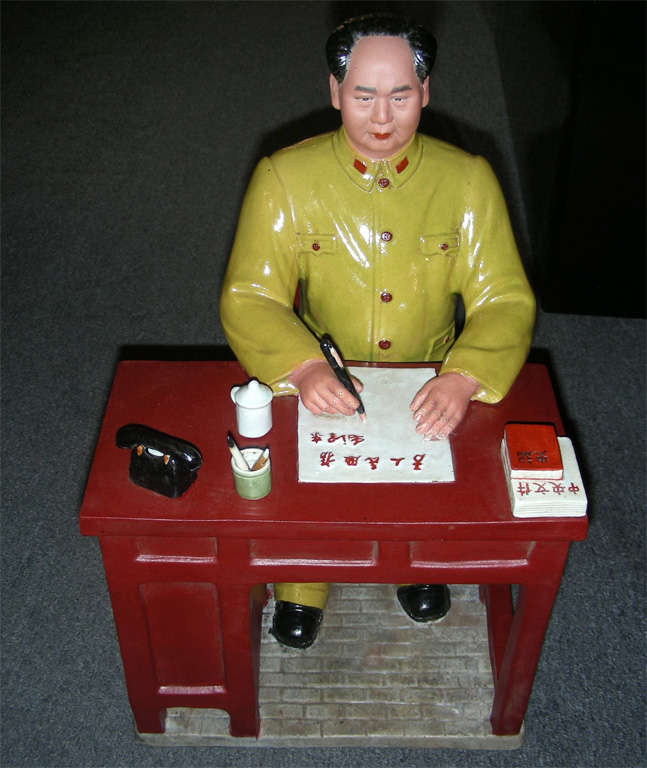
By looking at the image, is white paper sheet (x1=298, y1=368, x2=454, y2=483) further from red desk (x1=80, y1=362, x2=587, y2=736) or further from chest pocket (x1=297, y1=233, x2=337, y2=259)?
chest pocket (x1=297, y1=233, x2=337, y2=259)

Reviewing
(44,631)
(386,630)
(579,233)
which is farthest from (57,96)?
(386,630)

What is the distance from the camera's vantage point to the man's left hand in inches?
60.0

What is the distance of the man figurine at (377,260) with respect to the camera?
1554 millimetres

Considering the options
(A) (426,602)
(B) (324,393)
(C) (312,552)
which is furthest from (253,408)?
(A) (426,602)

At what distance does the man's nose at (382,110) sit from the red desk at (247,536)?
49 centimetres

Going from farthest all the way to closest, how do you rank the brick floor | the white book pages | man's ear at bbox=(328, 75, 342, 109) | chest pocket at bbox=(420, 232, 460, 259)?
the brick floor
chest pocket at bbox=(420, 232, 460, 259)
man's ear at bbox=(328, 75, 342, 109)
the white book pages

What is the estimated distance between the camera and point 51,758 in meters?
1.89

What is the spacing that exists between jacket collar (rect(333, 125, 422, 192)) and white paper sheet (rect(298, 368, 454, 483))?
35 centimetres

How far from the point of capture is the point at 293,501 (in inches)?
57.2

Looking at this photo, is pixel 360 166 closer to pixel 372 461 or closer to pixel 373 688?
pixel 372 461

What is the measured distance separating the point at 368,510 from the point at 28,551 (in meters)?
1.16

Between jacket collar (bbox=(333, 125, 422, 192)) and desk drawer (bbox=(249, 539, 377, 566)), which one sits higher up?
jacket collar (bbox=(333, 125, 422, 192))

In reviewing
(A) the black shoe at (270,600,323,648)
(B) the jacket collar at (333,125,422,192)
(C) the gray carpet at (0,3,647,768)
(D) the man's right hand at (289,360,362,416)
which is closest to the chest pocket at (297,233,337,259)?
(B) the jacket collar at (333,125,422,192)

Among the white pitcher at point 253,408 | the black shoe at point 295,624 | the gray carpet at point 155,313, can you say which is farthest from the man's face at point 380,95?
the gray carpet at point 155,313
